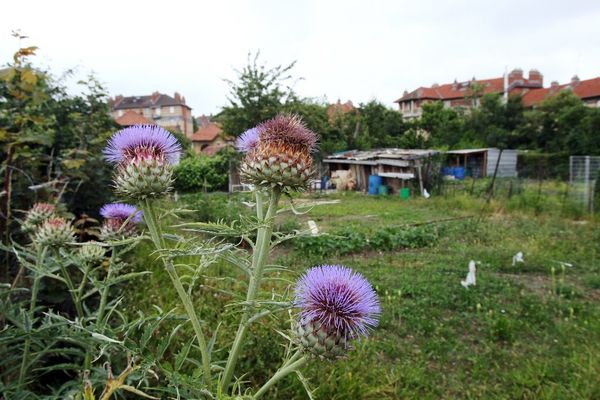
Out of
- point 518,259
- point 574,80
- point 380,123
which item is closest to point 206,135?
point 380,123

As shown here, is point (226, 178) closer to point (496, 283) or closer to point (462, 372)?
point (496, 283)

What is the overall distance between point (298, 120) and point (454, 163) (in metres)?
29.9

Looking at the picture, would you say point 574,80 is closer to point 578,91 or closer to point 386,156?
point 578,91

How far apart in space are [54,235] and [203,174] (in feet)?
67.5

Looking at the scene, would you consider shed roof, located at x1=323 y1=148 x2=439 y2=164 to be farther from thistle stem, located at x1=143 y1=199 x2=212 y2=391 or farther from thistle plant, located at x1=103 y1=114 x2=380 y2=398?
thistle stem, located at x1=143 y1=199 x2=212 y2=391

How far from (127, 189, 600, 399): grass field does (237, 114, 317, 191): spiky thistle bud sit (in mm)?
377

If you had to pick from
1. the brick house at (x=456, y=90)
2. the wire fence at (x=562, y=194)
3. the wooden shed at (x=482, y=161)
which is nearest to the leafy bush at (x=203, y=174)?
the wire fence at (x=562, y=194)

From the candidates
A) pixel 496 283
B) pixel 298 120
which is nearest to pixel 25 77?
pixel 298 120

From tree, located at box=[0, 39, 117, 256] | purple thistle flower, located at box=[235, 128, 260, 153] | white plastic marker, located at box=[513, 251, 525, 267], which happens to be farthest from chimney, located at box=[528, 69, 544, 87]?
purple thistle flower, located at box=[235, 128, 260, 153]

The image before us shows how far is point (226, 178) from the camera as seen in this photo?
2236 cm

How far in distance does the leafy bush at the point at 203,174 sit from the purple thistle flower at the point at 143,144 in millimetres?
20735

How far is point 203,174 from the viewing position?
2212 cm

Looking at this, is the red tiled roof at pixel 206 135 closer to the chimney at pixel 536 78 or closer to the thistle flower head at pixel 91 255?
the chimney at pixel 536 78

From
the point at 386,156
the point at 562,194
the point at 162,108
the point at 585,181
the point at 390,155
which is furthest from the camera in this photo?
the point at 162,108
